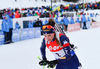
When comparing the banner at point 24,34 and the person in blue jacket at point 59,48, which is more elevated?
the person in blue jacket at point 59,48

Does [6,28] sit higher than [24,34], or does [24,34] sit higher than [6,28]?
[6,28]

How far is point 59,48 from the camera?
9.40ft

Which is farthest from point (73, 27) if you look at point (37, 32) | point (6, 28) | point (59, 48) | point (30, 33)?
point (59, 48)

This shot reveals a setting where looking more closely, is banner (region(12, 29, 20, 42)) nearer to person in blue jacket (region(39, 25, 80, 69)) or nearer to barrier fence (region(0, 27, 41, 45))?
barrier fence (region(0, 27, 41, 45))

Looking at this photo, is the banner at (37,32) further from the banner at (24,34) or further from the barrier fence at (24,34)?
the banner at (24,34)

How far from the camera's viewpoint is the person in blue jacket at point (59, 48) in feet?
8.80

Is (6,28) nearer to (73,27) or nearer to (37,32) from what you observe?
(37,32)

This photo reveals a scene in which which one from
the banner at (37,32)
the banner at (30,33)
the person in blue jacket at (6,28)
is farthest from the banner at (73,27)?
the person in blue jacket at (6,28)

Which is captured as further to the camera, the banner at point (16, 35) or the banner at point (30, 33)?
the banner at point (30, 33)

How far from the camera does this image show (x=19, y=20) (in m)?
13.0

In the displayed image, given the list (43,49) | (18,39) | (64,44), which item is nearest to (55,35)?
(64,44)

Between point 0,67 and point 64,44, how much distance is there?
4.00m

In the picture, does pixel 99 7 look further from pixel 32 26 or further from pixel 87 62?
pixel 87 62

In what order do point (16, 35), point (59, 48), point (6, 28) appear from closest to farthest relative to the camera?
point (59, 48) → point (6, 28) → point (16, 35)
